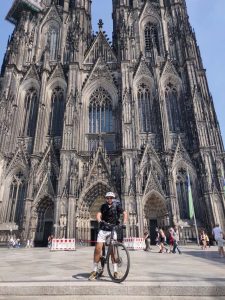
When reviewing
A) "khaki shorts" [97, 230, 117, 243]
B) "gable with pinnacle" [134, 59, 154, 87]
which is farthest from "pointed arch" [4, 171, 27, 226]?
"khaki shorts" [97, 230, 117, 243]

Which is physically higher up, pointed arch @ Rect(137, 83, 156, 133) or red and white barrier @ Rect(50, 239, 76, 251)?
pointed arch @ Rect(137, 83, 156, 133)

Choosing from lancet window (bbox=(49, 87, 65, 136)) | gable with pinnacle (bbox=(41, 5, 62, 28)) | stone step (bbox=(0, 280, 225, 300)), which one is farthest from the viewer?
gable with pinnacle (bbox=(41, 5, 62, 28))

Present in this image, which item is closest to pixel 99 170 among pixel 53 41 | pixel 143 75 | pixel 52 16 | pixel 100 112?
Result: pixel 100 112

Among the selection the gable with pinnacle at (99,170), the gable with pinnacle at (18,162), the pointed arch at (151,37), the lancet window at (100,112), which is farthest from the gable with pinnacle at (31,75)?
the pointed arch at (151,37)

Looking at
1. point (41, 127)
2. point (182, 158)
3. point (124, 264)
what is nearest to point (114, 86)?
point (41, 127)

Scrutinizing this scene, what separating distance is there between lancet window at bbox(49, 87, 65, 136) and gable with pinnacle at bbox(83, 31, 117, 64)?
4.85 m

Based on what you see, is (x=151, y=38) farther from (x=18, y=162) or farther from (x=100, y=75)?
(x=18, y=162)

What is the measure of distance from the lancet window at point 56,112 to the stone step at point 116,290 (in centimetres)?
2214

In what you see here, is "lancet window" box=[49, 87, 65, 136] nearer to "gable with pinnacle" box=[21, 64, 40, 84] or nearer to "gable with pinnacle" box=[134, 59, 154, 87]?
"gable with pinnacle" box=[21, 64, 40, 84]

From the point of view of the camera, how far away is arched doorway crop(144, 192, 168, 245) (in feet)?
70.0

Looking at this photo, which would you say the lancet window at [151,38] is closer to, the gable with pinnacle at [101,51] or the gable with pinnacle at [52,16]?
the gable with pinnacle at [101,51]

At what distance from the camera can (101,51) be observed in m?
29.3

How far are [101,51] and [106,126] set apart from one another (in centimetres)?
951

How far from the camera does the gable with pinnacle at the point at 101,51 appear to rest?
28.8 m
